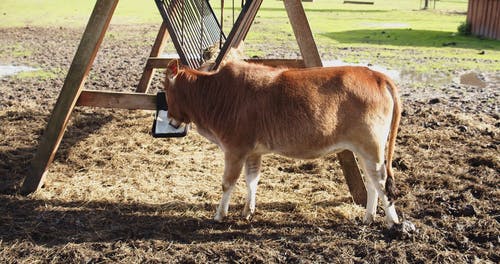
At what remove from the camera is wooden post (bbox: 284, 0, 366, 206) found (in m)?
5.90

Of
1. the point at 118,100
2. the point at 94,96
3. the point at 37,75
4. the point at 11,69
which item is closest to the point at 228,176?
the point at 118,100

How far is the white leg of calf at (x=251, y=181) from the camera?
19.1 feet

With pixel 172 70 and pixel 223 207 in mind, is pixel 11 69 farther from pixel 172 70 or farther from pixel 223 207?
pixel 223 207

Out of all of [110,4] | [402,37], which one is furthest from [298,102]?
[402,37]

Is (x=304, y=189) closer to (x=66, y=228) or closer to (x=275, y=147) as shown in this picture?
(x=275, y=147)

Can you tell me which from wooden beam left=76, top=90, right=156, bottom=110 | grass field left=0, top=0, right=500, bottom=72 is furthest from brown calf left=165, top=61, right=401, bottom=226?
grass field left=0, top=0, right=500, bottom=72

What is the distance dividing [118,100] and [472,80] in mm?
10407

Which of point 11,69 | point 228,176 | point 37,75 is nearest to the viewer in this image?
point 228,176

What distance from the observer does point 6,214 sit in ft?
19.2

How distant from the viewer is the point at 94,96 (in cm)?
670

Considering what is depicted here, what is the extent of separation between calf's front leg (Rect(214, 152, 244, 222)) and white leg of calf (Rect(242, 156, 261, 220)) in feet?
0.81

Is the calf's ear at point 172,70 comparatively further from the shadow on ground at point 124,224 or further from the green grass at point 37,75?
the green grass at point 37,75

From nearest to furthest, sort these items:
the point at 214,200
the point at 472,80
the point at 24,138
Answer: the point at 214,200 < the point at 24,138 < the point at 472,80

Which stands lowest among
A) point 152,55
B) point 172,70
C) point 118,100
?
point 152,55
